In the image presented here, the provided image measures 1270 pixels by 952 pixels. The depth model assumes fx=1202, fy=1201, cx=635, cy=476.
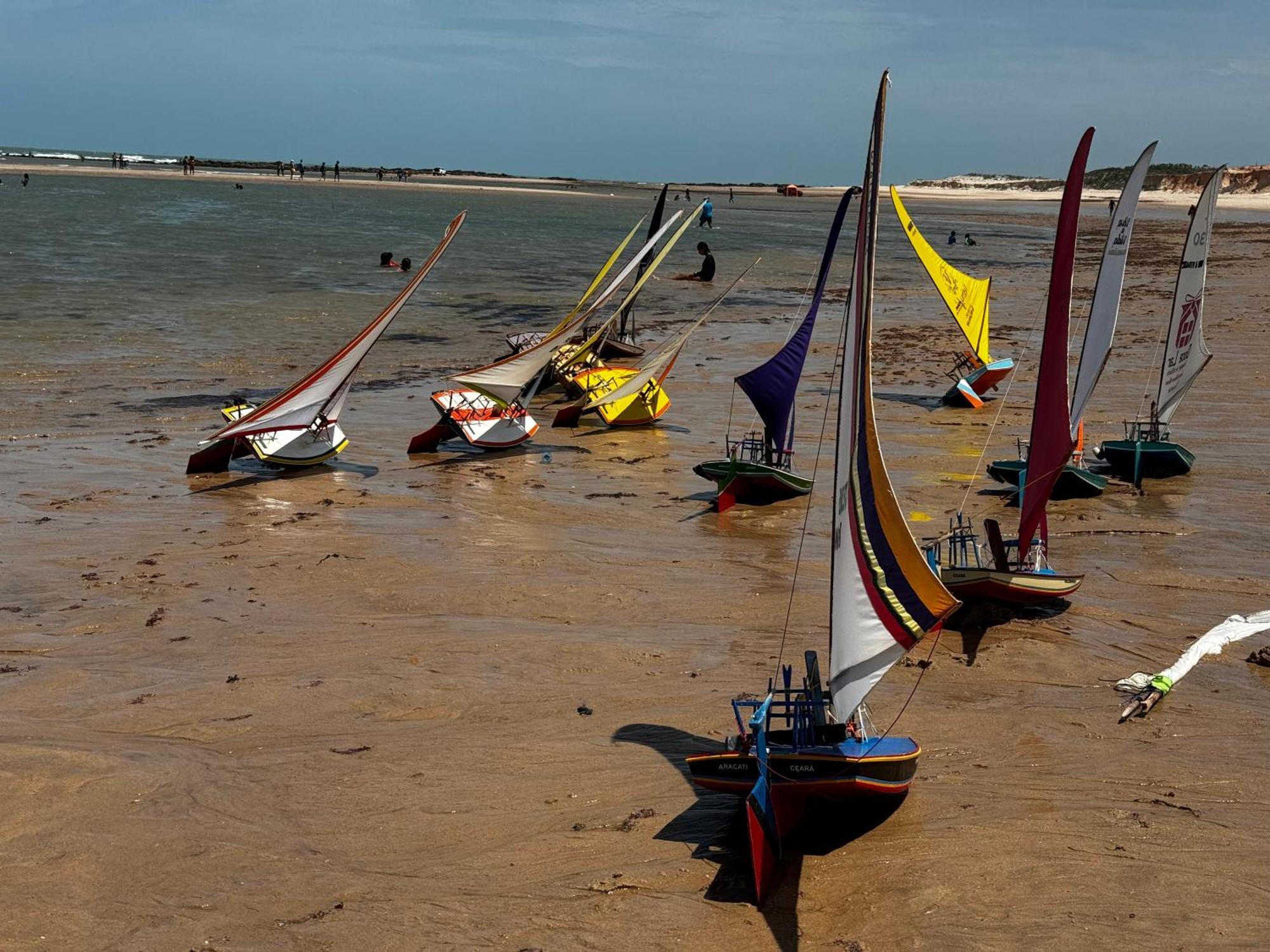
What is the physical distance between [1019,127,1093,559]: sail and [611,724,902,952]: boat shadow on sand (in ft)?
16.6

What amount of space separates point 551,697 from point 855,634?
335cm

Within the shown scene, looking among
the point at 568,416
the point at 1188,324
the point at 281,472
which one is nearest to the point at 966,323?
the point at 1188,324

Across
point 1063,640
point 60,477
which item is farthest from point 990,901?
point 60,477

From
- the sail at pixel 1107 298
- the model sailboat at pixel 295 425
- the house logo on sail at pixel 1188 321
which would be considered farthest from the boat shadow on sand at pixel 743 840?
the house logo on sail at pixel 1188 321

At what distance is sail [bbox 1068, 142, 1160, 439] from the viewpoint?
15.5 m

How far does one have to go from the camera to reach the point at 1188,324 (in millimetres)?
18859

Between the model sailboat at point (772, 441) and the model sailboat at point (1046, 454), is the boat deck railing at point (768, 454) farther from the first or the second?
the model sailboat at point (1046, 454)

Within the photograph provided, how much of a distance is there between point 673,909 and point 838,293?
41477 mm

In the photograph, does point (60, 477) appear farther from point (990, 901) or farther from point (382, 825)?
point (990, 901)

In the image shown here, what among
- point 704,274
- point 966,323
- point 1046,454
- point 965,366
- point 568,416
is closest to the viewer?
point 1046,454

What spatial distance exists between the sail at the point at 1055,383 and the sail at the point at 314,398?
11.0 m

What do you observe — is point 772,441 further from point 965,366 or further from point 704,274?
point 704,274

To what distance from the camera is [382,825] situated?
29.0 feet

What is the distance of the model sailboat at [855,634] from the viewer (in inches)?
321
